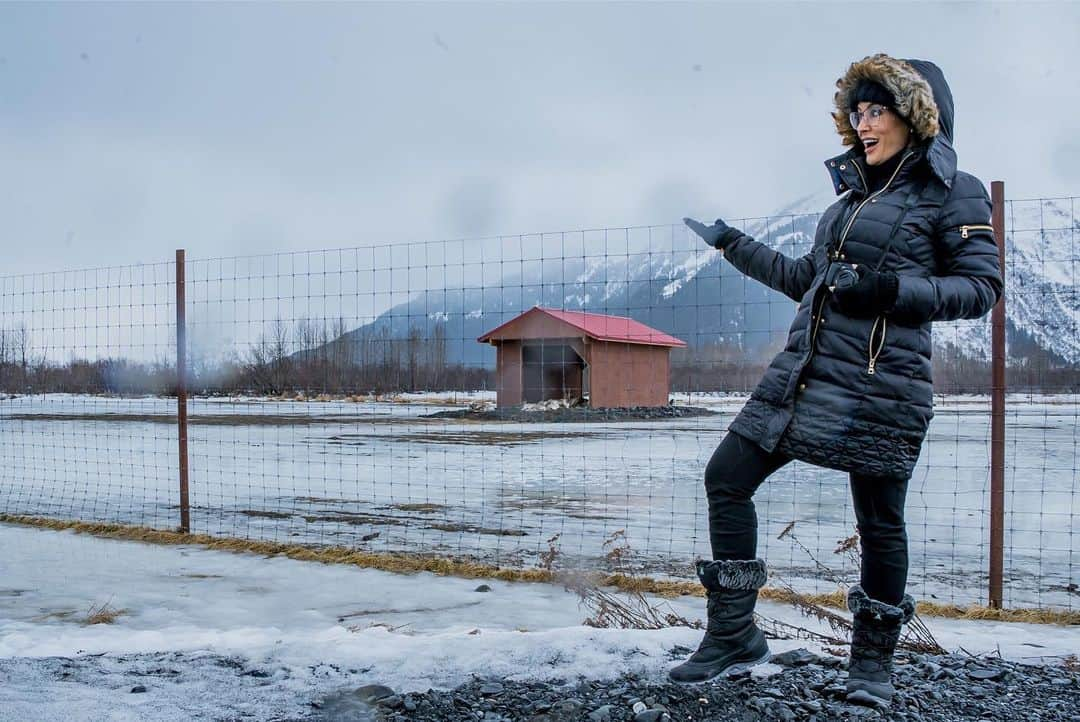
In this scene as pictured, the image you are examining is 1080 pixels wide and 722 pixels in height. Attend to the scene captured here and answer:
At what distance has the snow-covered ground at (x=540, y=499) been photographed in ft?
20.8

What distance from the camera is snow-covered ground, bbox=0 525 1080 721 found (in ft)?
9.98

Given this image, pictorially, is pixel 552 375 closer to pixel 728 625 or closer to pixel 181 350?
pixel 181 350

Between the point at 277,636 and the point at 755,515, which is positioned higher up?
the point at 755,515

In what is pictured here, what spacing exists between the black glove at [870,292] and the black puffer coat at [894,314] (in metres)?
0.03

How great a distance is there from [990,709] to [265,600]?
3.61m

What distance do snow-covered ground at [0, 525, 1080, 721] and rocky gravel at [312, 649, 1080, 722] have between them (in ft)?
0.41

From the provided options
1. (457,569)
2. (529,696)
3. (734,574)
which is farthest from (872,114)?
(457,569)

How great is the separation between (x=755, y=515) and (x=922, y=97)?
142 cm

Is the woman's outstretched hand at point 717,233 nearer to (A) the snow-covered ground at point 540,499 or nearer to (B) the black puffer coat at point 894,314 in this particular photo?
(B) the black puffer coat at point 894,314

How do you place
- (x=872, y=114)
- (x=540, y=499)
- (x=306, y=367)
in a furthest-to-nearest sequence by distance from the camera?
(x=306, y=367)
(x=540, y=499)
(x=872, y=114)

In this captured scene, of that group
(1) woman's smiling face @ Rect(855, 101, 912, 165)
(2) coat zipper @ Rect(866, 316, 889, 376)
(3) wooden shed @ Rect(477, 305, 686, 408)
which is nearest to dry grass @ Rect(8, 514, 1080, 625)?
(2) coat zipper @ Rect(866, 316, 889, 376)

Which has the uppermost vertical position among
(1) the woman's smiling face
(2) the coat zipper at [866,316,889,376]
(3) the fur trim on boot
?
(1) the woman's smiling face

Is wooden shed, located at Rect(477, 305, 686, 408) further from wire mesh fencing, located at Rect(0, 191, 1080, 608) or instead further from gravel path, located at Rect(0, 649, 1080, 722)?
gravel path, located at Rect(0, 649, 1080, 722)

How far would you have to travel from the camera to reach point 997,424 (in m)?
4.77
